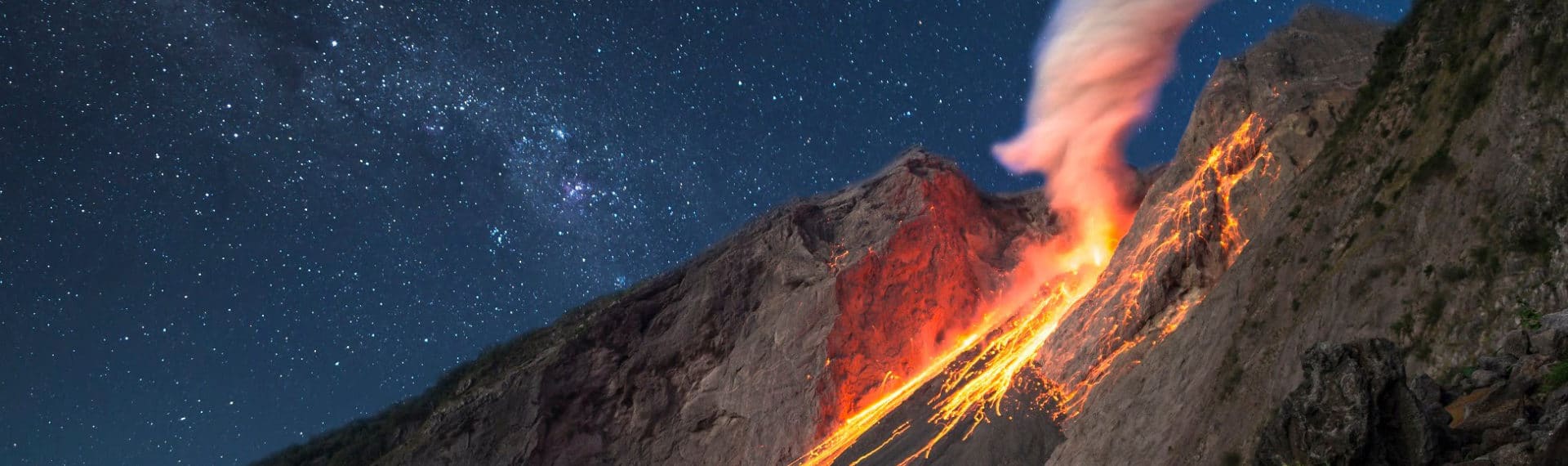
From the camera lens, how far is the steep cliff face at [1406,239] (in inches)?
666

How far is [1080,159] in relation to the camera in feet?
179

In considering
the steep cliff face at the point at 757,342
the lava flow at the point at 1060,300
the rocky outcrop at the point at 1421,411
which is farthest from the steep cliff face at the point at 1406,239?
the steep cliff face at the point at 757,342

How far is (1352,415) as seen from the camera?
1248cm

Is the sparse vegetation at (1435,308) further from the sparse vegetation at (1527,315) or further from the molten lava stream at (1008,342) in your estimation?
the molten lava stream at (1008,342)

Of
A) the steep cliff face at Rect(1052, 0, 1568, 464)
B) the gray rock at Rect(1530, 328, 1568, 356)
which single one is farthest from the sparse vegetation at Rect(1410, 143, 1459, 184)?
the gray rock at Rect(1530, 328, 1568, 356)

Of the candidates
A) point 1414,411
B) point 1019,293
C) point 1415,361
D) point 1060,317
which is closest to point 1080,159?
point 1019,293

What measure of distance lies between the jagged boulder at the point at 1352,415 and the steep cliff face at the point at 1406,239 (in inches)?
200

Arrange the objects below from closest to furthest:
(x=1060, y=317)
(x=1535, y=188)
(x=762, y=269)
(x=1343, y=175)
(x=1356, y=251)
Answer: (x=1535, y=188) < (x=1356, y=251) < (x=1343, y=175) < (x=1060, y=317) < (x=762, y=269)

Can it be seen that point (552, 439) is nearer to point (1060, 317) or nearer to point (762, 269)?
point (762, 269)

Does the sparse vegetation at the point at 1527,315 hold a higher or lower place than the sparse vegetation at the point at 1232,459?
higher

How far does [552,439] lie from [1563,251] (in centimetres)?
4472

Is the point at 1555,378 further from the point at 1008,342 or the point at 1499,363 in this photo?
the point at 1008,342

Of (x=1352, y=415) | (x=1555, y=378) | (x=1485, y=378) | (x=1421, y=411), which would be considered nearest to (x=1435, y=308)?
(x=1485, y=378)

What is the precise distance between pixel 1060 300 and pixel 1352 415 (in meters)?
33.5
